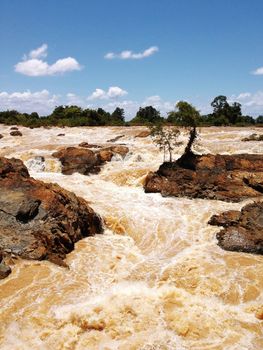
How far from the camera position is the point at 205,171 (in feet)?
79.9

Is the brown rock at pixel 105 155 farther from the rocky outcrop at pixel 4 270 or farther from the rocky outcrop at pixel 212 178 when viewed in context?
the rocky outcrop at pixel 4 270

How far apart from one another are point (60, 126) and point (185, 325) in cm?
4710

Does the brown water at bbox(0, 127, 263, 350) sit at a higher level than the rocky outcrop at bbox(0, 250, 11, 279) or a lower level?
lower

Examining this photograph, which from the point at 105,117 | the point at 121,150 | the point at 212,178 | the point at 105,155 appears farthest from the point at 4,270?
the point at 105,117

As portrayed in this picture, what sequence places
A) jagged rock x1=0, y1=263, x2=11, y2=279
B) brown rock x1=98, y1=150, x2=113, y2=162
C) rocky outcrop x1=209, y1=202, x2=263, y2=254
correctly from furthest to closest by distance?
brown rock x1=98, y1=150, x2=113, y2=162, rocky outcrop x1=209, y1=202, x2=263, y2=254, jagged rock x1=0, y1=263, x2=11, y2=279

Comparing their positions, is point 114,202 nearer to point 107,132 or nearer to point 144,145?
point 144,145

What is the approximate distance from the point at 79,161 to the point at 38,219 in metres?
13.6

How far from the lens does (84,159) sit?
95.6ft

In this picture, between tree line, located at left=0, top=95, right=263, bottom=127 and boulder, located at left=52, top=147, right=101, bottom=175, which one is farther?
tree line, located at left=0, top=95, right=263, bottom=127

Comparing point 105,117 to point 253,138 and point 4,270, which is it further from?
point 4,270

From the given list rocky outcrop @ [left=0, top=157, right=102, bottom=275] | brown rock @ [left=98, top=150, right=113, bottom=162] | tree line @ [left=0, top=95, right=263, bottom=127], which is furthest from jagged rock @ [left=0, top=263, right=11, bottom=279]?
tree line @ [left=0, top=95, right=263, bottom=127]

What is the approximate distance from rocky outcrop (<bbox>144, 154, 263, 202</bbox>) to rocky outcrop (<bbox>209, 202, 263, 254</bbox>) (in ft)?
12.7

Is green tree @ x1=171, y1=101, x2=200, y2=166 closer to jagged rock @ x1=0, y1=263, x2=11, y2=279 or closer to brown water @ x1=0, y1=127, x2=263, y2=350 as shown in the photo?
brown water @ x1=0, y1=127, x2=263, y2=350

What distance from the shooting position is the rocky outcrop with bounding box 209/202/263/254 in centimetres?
1563
